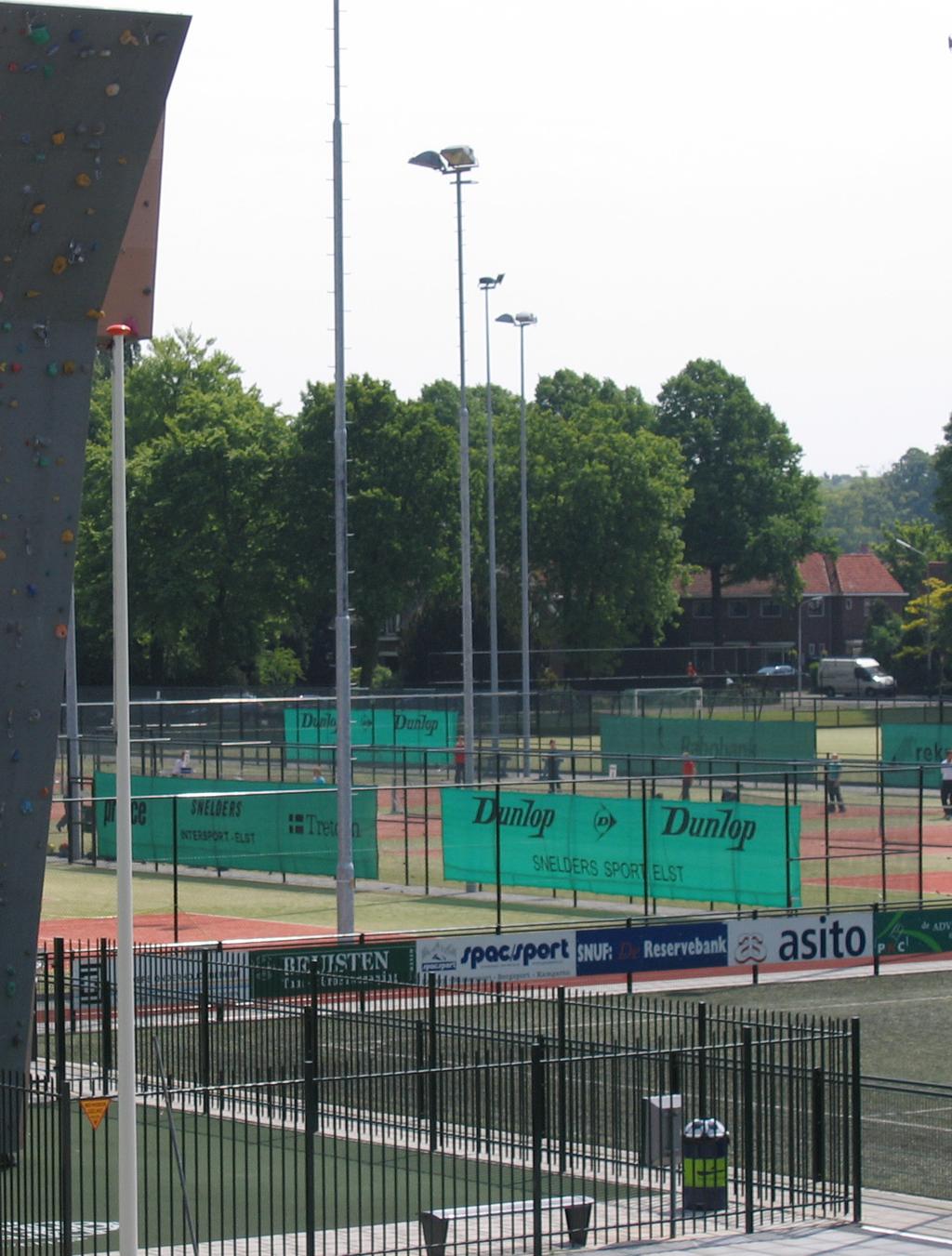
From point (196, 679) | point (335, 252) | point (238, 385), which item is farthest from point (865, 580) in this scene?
point (335, 252)

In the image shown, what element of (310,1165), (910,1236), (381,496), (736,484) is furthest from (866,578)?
(310,1165)

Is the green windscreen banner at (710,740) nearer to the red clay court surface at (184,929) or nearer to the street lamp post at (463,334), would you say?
the street lamp post at (463,334)

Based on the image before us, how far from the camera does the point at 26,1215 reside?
14.2 metres

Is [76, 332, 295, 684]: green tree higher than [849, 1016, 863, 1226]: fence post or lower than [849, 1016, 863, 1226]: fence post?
higher

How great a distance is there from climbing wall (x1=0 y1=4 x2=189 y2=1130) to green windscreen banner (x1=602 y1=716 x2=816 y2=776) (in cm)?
4021

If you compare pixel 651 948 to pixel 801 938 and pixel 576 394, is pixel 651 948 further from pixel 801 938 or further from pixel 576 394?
pixel 576 394

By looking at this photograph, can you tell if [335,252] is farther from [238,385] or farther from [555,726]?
[238,385]

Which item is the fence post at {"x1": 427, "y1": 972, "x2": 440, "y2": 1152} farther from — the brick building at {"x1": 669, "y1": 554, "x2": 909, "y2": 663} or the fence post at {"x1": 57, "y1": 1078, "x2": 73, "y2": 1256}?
the brick building at {"x1": 669, "y1": 554, "x2": 909, "y2": 663}

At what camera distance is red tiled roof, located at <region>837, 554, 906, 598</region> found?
13238 cm

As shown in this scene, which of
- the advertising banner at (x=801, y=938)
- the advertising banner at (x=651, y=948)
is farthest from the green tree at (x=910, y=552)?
the advertising banner at (x=651, y=948)

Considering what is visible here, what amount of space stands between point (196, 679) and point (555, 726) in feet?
90.1

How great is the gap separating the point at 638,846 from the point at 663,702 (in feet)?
159

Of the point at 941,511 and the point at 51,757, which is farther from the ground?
the point at 941,511

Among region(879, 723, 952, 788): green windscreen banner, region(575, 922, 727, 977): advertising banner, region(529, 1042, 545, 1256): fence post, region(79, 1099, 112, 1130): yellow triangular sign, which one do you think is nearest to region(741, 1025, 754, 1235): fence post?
Answer: region(529, 1042, 545, 1256): fence post
